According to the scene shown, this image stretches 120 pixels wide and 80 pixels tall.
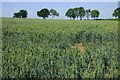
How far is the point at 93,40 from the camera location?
8484 millimetres

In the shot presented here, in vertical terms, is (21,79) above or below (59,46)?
below

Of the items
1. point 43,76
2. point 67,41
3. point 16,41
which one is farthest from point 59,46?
point 43,76

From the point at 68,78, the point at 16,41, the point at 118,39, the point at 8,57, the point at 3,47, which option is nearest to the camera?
the point at 68,78

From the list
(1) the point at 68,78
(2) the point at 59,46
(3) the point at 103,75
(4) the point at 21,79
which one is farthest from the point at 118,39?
(4) the point at 21,79

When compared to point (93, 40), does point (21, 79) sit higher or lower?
lower

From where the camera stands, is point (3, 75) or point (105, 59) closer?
point (3, 75)

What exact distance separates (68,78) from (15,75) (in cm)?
107

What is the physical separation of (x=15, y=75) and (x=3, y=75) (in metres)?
0.28

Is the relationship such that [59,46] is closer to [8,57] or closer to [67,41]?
[67,41]

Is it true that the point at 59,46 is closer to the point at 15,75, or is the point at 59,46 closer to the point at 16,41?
the point at 16,41

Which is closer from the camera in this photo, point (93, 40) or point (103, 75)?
point (103, 75)

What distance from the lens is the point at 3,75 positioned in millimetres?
5027

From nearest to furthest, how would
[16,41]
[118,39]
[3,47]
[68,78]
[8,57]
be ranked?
1. [68,78]
2. [8,57]
3. [3,47]
4. [16,41]
5. [118,39]

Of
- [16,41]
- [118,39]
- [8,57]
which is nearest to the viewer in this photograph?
[8,57]
